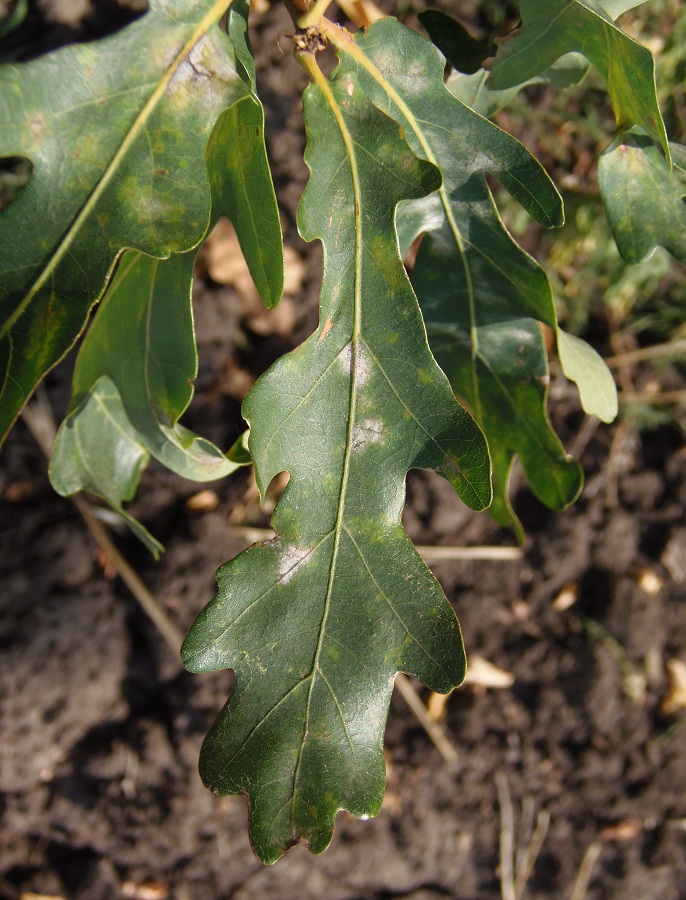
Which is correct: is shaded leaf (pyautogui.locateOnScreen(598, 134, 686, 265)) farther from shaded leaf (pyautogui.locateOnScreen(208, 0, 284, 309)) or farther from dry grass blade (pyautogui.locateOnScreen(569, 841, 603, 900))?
dry grass blade (pyautogui.locateOnScreen(569, 841, 603, 900))

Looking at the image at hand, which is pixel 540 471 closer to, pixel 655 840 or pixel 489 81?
pixel 489 81

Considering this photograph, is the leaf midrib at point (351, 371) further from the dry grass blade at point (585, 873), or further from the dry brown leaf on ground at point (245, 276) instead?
the dry grass blade at point (585, 873)

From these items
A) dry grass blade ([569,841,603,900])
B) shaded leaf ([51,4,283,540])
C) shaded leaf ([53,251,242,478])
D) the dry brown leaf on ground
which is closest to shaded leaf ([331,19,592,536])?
shaded leaf ([51,4,283,540])

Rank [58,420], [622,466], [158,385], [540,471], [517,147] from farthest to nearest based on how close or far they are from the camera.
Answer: [622,466], [58,420], [540,471], [158,385], [517,147]

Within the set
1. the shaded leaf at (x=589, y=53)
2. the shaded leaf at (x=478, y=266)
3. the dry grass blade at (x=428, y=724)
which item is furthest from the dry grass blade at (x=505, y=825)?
the shaded leaf at (x=589, y=53)

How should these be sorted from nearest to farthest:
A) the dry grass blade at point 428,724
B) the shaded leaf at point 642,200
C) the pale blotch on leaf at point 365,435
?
the pale blotch on leaf at point 365,435 < the shaded leaf at point 642,200 < the dry grass blade at point 428,724

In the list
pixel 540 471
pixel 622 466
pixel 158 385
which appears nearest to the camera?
pixel 158 385

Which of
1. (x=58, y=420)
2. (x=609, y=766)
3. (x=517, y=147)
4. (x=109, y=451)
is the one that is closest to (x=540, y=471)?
(x=517, y=147)

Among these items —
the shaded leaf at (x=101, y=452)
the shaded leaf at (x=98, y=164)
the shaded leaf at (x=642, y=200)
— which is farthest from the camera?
the shaded leaf at (x=101, y=452)
